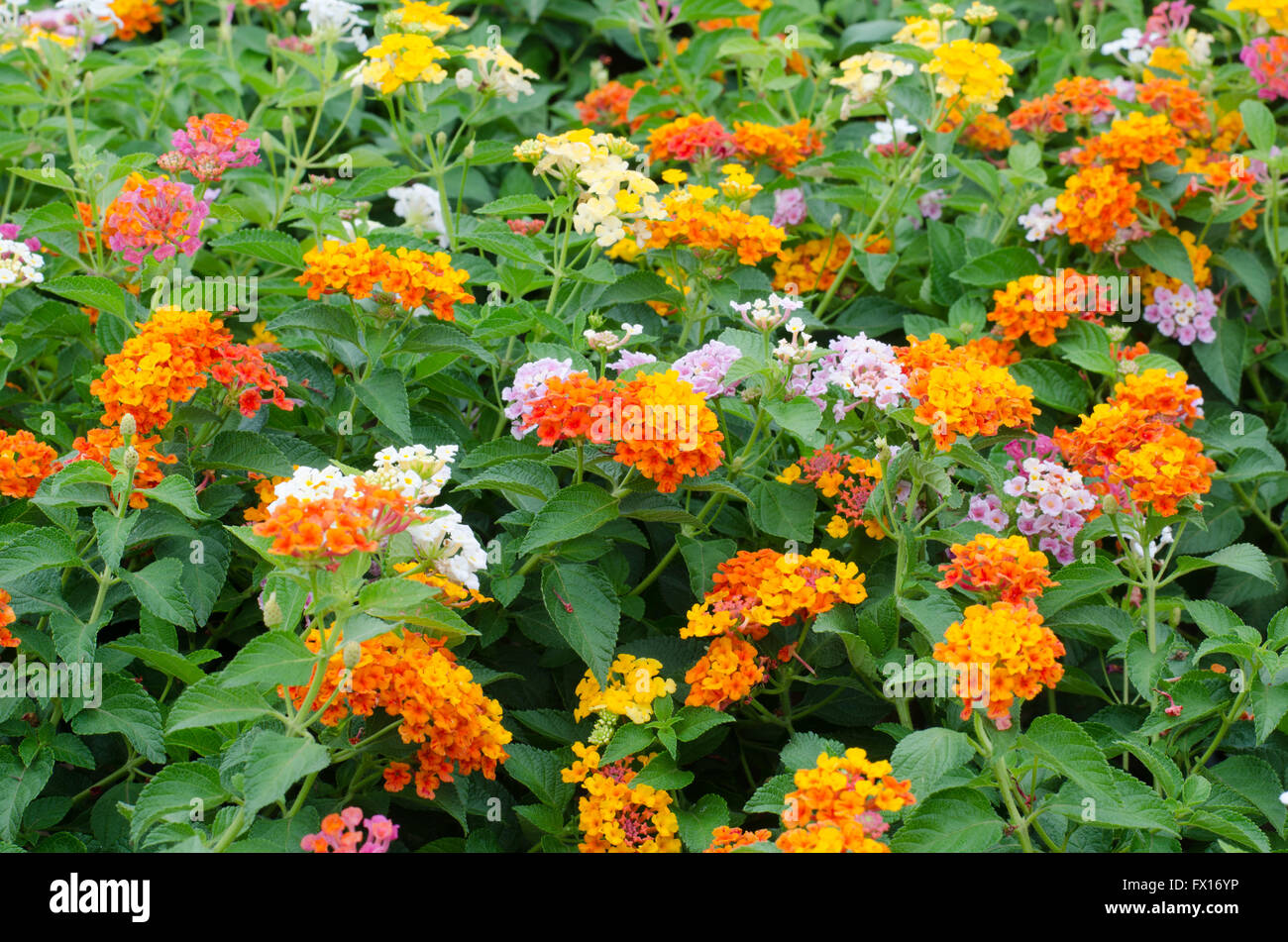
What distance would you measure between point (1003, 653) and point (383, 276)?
1295mm

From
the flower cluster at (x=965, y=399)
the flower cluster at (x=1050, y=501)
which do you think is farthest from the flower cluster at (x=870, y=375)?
the flower cluster at (x=1050, y=501)

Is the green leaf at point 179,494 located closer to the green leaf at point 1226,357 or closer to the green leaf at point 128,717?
the green leaf at point 128,717

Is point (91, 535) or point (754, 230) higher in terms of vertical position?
point (754, 230)

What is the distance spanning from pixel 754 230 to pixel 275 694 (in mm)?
1388

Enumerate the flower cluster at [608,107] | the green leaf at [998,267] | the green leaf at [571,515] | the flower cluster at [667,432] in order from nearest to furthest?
the flower cluster at [667,432], the green leaf at [571,515], the green leaf at [998,267], the flower cluster at [608,107]

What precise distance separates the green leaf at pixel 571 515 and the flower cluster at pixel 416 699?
0.29 m

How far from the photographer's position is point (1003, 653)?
200 centimetres

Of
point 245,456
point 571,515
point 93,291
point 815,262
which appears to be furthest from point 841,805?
point 815,262

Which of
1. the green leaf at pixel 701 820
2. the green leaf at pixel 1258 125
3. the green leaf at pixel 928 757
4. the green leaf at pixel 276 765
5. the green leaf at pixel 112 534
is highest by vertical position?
the green leaf at pixel 1258 125

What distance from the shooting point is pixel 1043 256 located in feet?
11.6

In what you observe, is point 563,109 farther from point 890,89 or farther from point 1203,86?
point 1203,86

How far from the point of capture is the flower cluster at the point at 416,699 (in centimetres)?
203
